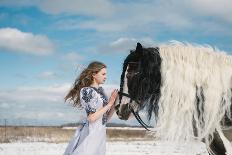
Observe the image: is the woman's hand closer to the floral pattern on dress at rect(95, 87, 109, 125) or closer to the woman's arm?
the woman's arm

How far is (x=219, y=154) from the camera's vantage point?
4926mm

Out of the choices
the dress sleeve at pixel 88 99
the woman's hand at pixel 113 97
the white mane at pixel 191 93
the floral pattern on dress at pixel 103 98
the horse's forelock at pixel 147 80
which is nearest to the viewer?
the white mane at pixel 191 93

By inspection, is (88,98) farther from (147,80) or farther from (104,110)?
(147,80)

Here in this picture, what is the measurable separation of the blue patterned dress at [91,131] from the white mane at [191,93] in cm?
102

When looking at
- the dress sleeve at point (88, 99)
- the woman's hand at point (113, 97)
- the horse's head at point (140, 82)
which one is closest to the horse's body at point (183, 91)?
the horse's head at point (140, 82)

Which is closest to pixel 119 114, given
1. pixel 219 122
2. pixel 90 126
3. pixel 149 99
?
pixel 149 99

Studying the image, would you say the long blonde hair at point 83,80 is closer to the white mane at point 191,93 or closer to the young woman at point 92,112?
the young woman at point 92,112

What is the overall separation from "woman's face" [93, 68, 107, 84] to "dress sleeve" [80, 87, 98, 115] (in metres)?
0.15

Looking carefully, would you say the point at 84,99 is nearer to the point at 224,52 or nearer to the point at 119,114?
the point at 119,114

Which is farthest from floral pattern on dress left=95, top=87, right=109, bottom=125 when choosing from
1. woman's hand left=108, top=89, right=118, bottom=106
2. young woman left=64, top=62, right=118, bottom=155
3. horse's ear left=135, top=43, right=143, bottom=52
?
horse's ear left=135, top=43, right=143, bottom=52

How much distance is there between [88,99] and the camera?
5645mm

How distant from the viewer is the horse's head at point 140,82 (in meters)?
4.91

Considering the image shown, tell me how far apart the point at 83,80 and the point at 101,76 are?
0.85ft

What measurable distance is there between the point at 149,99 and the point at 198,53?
2.46 ft
